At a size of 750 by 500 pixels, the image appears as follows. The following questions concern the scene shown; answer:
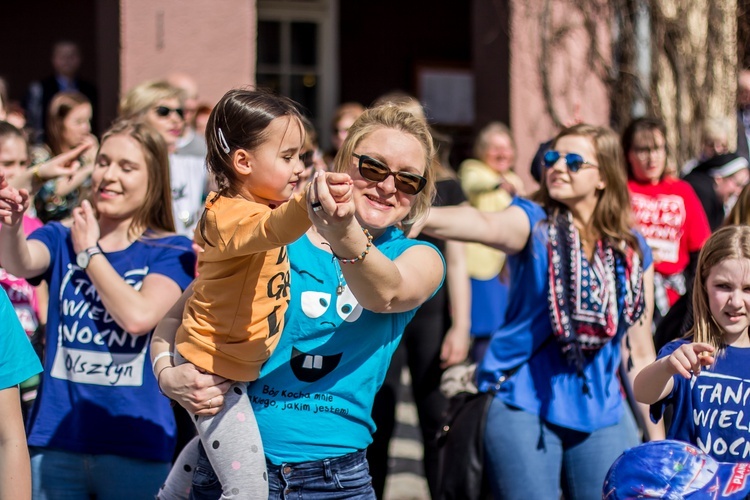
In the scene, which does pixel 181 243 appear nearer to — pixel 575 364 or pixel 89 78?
pixel 575 364

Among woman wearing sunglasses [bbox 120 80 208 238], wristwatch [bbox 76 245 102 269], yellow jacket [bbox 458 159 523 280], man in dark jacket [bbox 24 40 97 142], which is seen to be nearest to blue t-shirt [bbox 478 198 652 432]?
wristwatch [bbox 76 245 102 269]

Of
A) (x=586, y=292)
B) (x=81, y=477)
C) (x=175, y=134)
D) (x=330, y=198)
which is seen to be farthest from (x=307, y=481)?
(x=175, y=134)

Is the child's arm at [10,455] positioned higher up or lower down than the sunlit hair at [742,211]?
lower down

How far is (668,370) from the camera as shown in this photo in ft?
9.37

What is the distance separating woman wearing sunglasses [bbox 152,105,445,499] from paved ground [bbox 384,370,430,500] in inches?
118

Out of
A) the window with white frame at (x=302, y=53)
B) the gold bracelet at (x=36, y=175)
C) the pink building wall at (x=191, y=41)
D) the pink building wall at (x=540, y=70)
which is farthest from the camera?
the window with white frame at (x=302, y=53)

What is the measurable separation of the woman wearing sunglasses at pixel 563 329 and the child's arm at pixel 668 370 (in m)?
0.47

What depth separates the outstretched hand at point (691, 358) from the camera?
2730 mm

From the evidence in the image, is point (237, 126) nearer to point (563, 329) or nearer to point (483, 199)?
point (563, 329)

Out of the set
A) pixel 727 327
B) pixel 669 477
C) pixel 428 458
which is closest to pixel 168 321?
pixel 669 477

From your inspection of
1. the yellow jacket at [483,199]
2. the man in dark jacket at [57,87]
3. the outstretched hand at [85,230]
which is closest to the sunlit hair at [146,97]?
the outstretched hand at [85,230]

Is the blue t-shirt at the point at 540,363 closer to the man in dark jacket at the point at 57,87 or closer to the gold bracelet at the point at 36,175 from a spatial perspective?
the gold bracelet at the point at 36,175

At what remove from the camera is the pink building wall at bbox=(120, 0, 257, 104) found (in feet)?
24.5

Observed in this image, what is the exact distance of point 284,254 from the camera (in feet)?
8.48
